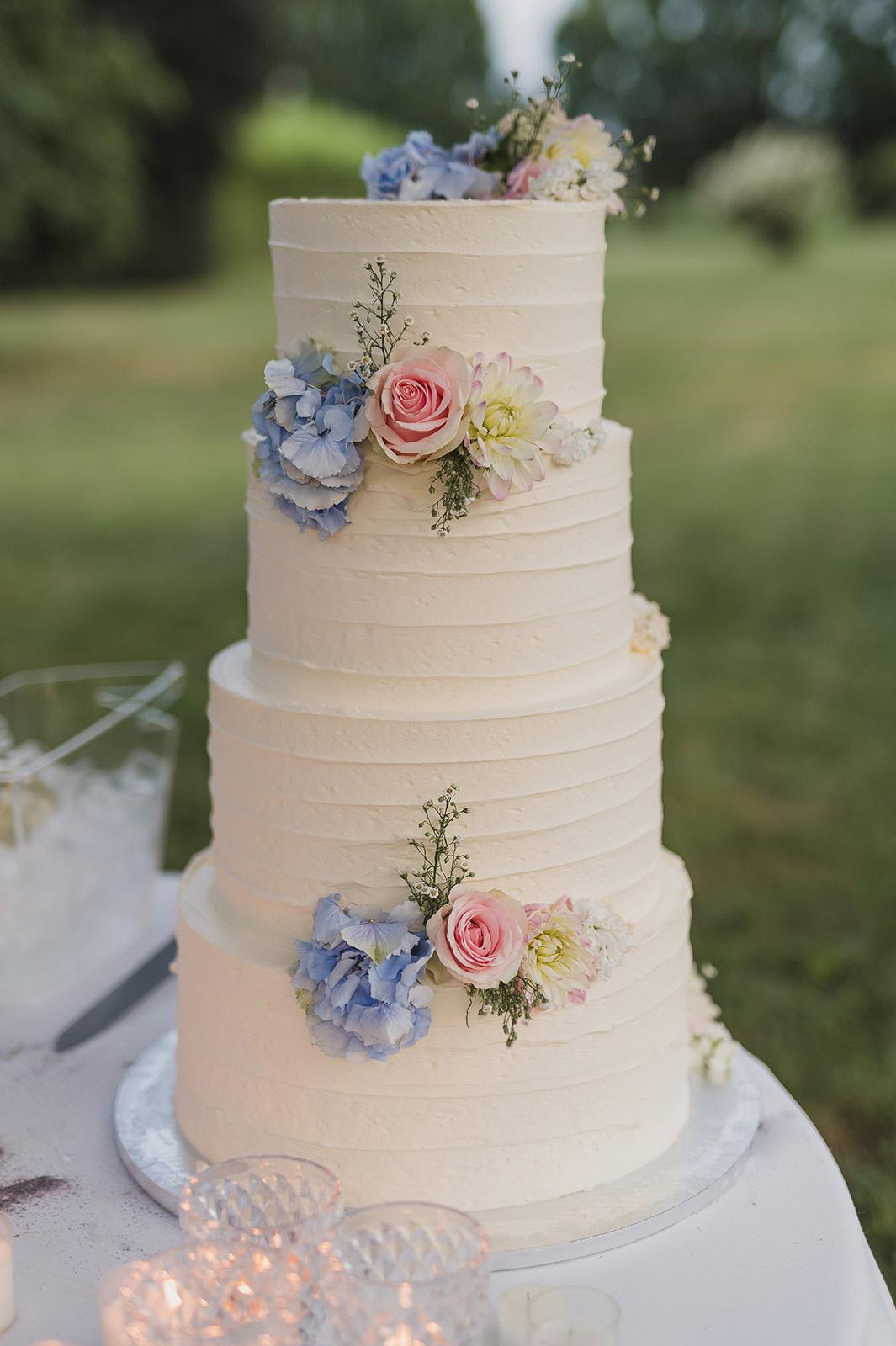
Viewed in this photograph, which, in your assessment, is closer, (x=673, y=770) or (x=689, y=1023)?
(x=689, y=1023)

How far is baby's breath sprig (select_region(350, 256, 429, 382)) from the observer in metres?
2.05

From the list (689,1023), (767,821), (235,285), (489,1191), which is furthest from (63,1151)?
(235,285)

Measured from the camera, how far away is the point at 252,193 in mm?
11867

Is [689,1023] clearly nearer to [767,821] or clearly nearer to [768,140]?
[767,821]

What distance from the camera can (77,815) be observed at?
316 centimetres

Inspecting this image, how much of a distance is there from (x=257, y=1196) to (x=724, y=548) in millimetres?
7834

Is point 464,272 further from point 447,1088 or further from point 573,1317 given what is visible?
point 573,1317

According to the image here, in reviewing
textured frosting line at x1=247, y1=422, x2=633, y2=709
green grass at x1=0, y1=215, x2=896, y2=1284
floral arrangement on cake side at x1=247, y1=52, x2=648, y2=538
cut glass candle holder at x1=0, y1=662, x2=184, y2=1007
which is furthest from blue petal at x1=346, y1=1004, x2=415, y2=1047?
green grass at x1=0, y1=215, x2=896, y2=1284

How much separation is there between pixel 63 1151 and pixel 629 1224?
0.95m

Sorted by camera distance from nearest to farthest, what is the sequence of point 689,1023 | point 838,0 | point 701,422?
point 689,1023
point 838,0
point 701,422

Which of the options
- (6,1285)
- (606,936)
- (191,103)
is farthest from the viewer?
(191,103)

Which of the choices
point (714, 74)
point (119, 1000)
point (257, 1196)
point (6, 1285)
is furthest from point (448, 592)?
point (714, 74)

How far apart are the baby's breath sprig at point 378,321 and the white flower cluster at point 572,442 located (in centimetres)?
24

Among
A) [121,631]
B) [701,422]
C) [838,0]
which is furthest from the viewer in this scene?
[701,422]
